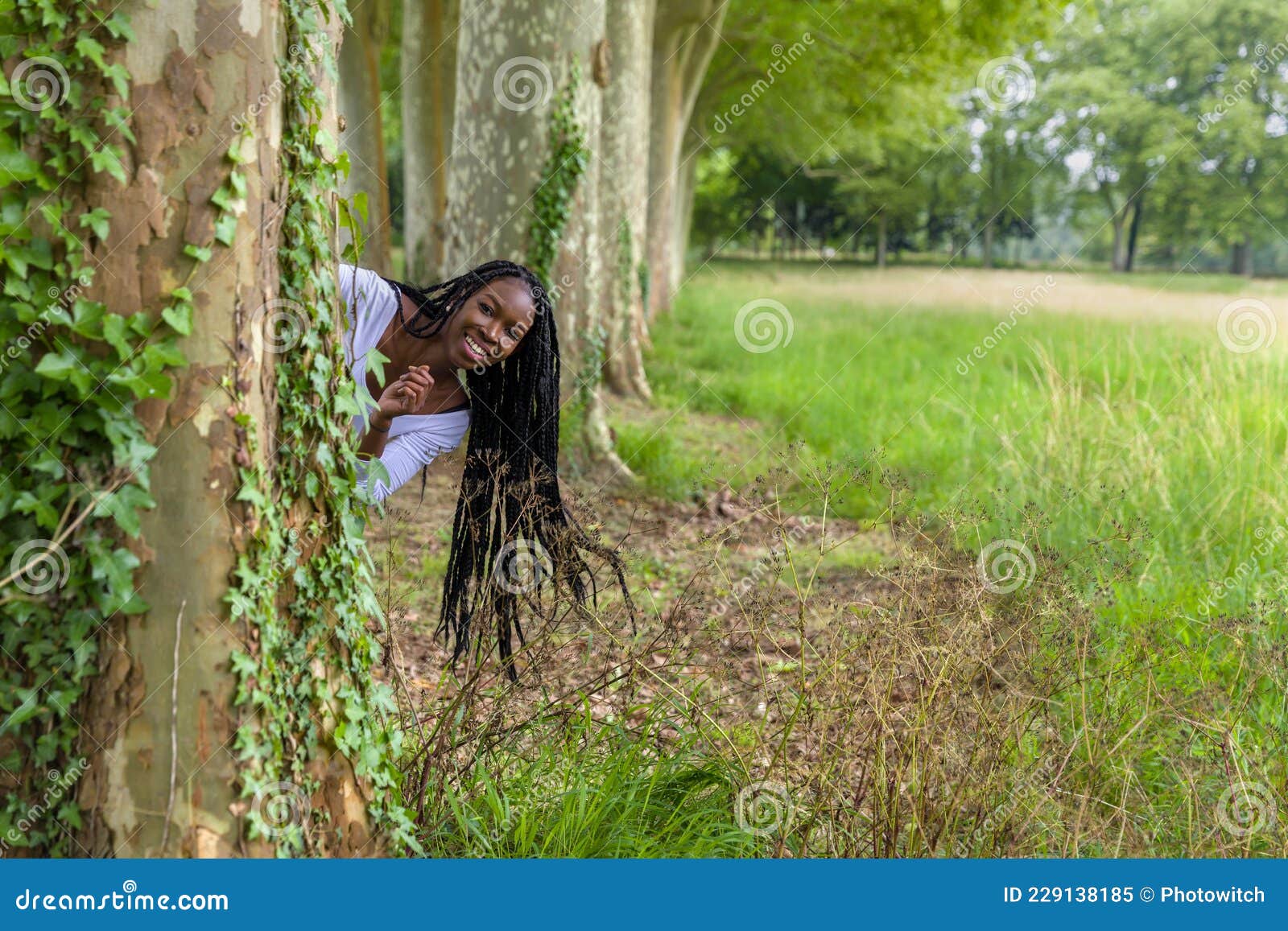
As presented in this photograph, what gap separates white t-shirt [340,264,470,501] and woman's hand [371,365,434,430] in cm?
9

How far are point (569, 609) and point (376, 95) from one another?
34.4ft

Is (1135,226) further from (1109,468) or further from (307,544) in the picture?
(307,544)

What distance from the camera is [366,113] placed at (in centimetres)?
1200

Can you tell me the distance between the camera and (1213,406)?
6508 mm

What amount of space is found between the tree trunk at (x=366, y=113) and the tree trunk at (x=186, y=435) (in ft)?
29.6

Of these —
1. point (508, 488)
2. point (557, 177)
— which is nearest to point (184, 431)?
point (508, 488)

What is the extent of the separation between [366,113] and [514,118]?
5.86 m

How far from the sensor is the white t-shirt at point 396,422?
11.5ft

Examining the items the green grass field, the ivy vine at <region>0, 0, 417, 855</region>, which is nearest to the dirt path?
the green grass field

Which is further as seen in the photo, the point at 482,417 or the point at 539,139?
the point at 539,139

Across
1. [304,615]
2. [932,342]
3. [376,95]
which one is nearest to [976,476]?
[304,615]

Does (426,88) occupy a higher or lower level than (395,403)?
higher

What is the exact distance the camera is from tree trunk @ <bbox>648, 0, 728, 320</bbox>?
14.1 metres

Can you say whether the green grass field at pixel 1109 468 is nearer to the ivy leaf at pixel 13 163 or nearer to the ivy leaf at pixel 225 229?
the ivy leaf at pixel 225 229
